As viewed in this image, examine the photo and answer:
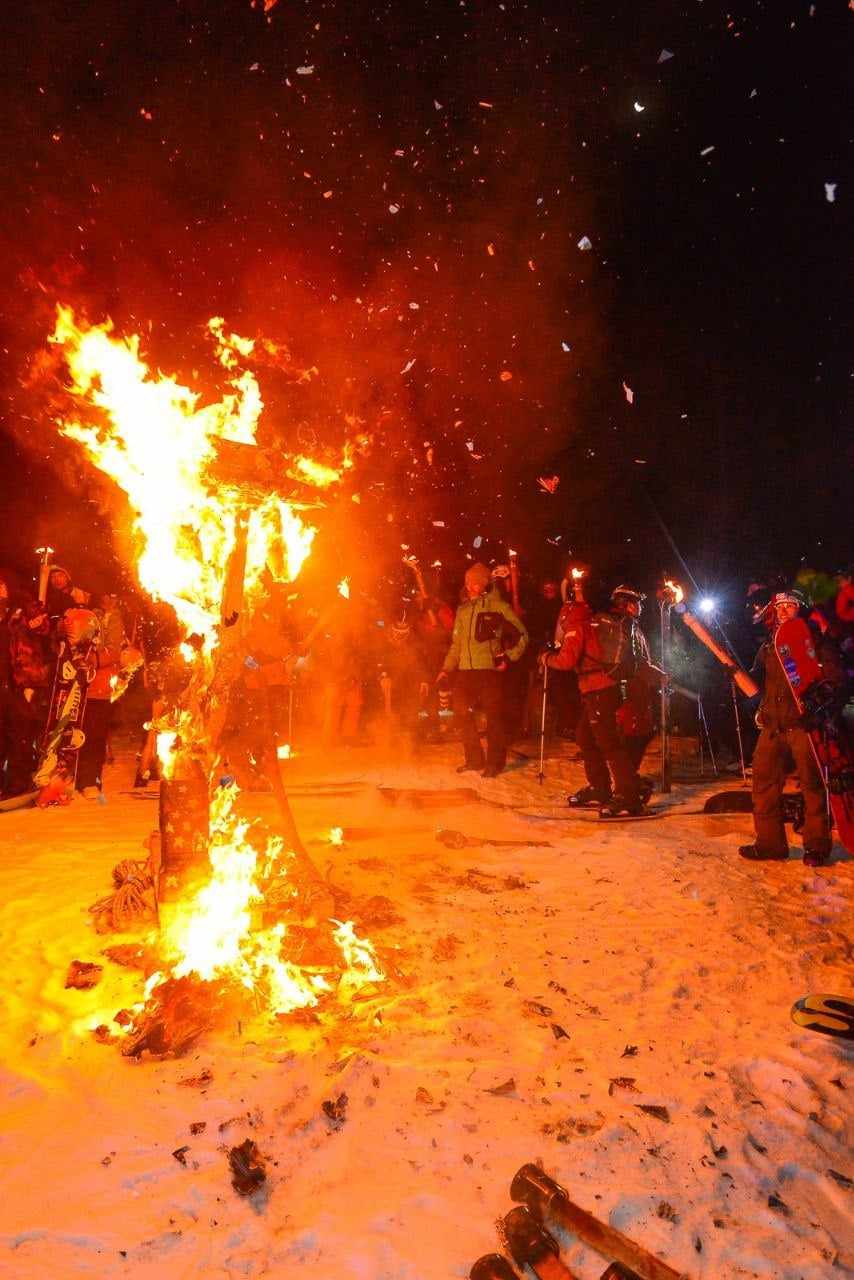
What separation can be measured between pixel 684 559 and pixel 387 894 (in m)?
22.5

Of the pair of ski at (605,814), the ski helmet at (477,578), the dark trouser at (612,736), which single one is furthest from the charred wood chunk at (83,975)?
the ski helmet at (477,578)

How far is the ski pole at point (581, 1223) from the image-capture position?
2322mm

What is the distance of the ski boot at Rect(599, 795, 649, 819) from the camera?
841cm

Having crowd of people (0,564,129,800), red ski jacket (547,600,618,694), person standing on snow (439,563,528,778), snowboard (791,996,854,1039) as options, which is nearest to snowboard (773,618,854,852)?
red ski jacket (547,600,618,694)

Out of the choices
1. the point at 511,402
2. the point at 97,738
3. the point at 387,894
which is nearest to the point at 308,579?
the point at 387,894

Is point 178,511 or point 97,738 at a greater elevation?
point 178,511

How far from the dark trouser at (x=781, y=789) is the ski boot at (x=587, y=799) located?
2.23 m

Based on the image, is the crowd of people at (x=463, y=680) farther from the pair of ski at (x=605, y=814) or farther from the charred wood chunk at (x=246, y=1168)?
the charred wood chunk at (x=246, y=1168)

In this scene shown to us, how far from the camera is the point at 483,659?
35.2ft

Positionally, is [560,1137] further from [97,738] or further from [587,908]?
[97,738]

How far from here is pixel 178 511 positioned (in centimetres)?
519

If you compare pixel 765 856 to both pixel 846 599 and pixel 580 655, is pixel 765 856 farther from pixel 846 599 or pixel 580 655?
pixel 846 599

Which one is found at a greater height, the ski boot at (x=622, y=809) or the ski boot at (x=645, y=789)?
the ski boot at (x=645, y=789)

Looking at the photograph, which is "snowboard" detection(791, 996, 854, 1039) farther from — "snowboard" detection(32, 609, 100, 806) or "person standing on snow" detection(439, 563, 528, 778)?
"snowboard" detection(32, 609, 100, 806)
